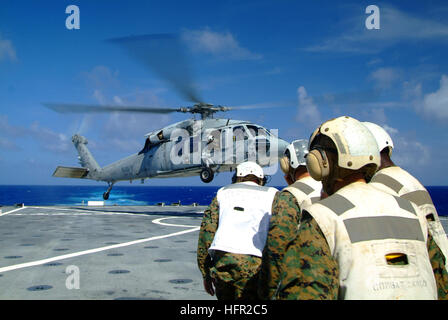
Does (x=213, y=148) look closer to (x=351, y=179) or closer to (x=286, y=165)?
(x=286, y=165)

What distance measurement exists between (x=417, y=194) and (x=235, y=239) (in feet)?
5.60

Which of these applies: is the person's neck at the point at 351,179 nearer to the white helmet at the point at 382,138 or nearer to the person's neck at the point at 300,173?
the white helmet at the point at 382,138

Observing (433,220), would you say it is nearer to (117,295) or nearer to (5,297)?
(117,295)

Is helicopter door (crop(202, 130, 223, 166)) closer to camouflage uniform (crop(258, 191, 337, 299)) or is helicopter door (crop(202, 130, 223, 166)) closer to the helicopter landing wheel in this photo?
the helicopter landing wheel

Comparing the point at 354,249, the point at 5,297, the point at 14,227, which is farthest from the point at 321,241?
the point at 14,227

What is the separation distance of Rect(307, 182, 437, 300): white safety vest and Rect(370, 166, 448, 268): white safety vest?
151cm

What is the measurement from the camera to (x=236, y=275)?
3432mm

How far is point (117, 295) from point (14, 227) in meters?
10.2

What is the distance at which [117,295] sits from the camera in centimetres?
520

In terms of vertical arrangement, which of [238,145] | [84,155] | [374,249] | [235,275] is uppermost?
[84,155]

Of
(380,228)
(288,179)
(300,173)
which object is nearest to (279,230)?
(380,228)

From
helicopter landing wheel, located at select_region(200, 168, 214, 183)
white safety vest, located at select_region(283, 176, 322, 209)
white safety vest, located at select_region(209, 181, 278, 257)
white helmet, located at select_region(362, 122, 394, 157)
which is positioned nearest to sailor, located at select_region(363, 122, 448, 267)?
white helmet, located at select_region(362, 122, 394, 157)

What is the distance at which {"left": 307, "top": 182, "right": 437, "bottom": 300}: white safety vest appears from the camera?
5.88ft

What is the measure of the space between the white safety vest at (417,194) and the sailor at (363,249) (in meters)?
1.47
